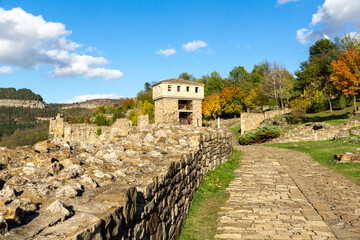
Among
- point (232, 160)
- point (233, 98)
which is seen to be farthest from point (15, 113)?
point (232, 160)

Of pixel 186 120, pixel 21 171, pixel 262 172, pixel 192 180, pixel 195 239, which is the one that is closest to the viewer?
pixel 21 171

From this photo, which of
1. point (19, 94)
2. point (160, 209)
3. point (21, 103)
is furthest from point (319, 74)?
point (19, 94)

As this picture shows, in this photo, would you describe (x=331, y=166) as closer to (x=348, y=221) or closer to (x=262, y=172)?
(x=262, y=172)

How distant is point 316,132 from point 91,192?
21.3 metres

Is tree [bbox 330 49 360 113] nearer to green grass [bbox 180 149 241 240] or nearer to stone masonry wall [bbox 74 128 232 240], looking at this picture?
green grass [bbox 180 149 241 240]

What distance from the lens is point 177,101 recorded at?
3300 cm

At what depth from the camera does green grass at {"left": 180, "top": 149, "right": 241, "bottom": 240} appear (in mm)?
4797

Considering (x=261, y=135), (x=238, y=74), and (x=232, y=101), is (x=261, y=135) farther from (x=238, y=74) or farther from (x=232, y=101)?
(x=238, y=74)

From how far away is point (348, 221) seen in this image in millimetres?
5039

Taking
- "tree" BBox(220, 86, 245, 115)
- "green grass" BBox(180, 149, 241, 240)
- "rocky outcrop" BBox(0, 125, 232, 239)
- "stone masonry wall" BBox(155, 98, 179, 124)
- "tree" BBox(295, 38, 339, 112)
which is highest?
"tree" BBox(295, 38, 339, 112)

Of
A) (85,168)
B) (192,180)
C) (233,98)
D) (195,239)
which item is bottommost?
(195,239)

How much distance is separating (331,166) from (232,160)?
384 centimetres

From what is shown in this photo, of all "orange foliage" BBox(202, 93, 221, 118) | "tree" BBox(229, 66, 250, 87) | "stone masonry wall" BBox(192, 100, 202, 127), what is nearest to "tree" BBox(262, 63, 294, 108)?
"orange foliage" BBox(202, 93, 221, 118)

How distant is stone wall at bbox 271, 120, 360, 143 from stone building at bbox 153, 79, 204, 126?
13491mm
